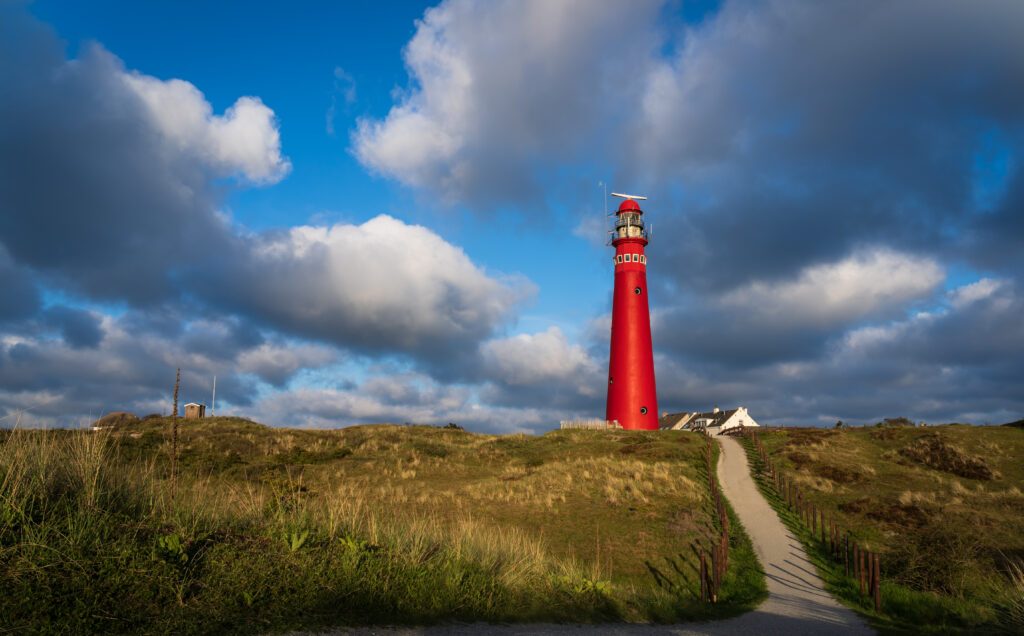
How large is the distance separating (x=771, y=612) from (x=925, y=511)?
15714 mm

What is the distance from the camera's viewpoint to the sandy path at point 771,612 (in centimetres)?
776

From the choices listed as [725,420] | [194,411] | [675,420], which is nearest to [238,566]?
[194,411]

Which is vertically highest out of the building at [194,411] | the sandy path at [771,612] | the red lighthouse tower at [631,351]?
the red lighthouse tower at [631,351]

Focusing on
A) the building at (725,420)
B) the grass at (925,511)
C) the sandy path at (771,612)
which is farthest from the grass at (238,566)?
the building at (725,420)

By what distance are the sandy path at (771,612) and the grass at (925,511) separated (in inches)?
25.3

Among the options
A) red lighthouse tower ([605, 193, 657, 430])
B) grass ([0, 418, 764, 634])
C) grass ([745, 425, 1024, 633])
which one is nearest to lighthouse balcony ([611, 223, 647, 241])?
red lighthouse tower ([605, 193, 657, 430])

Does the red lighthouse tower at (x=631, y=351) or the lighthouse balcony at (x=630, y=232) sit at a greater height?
the lighthouse balcony at (x=630, y=232)

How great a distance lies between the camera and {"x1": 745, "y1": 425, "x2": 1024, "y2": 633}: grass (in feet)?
46.7

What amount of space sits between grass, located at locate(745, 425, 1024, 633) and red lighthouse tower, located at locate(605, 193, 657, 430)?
8.09m

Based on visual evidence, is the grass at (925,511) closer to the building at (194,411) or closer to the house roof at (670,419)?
the house roof at (670,419)

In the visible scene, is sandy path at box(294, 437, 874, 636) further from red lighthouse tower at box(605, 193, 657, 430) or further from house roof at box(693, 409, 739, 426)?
house roof at box(693, 409, 739, 426)

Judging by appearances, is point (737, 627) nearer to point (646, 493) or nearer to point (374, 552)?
point (374, 552)

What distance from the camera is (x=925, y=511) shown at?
80.5 ft

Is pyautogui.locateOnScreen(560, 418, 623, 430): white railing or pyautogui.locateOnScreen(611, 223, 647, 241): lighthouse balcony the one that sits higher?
pyautogui.locateOnScreen(611, 223, 647, 241): lighthouse balcony
